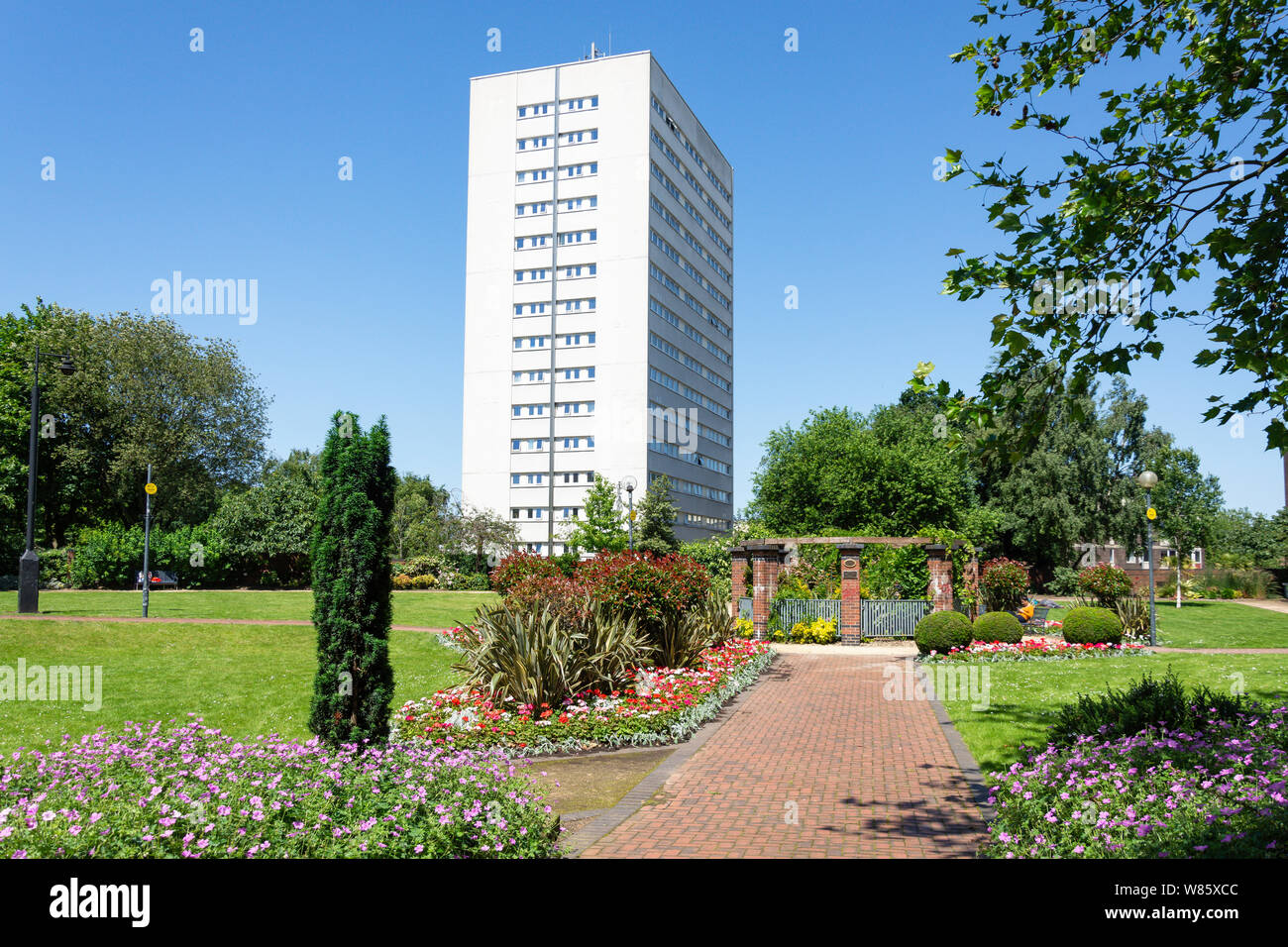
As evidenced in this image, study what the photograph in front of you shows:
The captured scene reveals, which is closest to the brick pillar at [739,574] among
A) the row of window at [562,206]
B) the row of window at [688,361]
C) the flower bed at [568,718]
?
the flower bed at [568,718]

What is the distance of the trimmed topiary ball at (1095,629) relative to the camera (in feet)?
67.9

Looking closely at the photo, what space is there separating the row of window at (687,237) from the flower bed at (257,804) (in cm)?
6525

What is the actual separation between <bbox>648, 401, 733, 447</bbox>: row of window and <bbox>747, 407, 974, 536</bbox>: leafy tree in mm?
17265

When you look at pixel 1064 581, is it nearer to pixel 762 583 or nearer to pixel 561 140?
pixel 762 583

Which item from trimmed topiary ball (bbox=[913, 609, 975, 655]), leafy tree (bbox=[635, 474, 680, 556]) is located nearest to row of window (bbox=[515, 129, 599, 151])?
leafy tree (bbox=[635, 474, 680, 556])

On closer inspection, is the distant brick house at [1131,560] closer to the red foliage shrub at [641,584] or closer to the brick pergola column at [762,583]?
the brick pergola column at [762,583]

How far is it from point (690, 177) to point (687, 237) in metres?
6.31

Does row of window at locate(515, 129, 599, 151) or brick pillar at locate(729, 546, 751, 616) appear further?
row of window at locate(515, 129, 599, 151)

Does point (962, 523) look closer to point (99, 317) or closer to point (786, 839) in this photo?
point (786, 839)

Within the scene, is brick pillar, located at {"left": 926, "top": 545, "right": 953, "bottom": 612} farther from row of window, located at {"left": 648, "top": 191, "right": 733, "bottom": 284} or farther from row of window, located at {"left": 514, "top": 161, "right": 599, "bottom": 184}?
row of window, located at {"left": 514, "top": 161, "right": 599, "bottom": 184}

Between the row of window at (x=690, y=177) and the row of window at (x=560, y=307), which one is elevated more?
the row of window at (x=690, y=177)

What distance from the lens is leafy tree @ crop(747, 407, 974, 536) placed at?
42875 mm

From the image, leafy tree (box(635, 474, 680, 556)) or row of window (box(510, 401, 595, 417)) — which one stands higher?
row of window (box(510, 401, 595, 417))

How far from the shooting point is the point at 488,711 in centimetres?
1139
